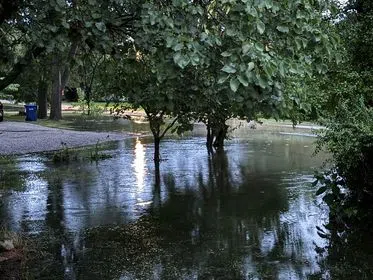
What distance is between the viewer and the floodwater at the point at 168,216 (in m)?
6.52

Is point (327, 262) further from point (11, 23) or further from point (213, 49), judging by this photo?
point (11, 23)

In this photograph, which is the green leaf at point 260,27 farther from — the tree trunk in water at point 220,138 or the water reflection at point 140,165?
the tree trunk in water at point 220,138

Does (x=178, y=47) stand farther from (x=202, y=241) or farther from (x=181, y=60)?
(x=202, y=241)

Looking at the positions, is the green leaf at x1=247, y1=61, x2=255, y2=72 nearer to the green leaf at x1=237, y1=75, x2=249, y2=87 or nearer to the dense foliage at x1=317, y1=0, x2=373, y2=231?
the green leaf at x1=237, y1=75, x2=249, y2=87

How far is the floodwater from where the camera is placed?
6.52 m

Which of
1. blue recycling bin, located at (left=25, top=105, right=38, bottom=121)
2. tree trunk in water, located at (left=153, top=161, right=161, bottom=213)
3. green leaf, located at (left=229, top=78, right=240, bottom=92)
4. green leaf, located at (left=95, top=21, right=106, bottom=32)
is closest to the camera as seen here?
green leaf, located at (left=229, top=78, right=240, bottom=92)

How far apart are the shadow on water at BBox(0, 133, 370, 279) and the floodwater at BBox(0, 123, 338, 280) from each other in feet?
0.05

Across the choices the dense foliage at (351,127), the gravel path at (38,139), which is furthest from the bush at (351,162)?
the gravel path at (38,139)

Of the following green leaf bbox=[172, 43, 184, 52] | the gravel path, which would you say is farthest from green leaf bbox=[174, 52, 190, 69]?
the gravel path

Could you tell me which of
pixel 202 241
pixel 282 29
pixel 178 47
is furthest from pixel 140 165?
pixel 178 47

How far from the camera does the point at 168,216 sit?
9.19 meters

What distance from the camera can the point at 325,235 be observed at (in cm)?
793

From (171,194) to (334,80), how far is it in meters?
4.16

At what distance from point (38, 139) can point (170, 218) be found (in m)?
14.7
